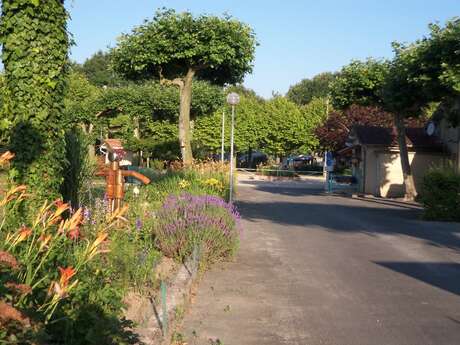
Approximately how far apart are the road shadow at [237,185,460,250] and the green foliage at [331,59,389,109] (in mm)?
6850

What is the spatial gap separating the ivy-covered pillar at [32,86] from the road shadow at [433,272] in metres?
5.43

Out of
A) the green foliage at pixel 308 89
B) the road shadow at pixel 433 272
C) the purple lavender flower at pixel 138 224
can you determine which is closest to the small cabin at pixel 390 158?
the road shadow at pixel 433 272

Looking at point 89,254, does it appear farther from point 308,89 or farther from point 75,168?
point 308,89

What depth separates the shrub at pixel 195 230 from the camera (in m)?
9.65

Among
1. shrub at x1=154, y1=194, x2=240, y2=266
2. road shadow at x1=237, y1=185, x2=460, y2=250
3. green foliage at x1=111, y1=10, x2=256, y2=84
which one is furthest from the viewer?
green foliage at x1=111, y1=10, x2=256, y2=84

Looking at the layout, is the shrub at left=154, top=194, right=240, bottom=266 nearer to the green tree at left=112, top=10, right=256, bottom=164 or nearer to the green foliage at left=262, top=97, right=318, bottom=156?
the green tree at left=112, top=10, right=256, bottom=164

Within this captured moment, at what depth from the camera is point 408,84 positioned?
2519 cm

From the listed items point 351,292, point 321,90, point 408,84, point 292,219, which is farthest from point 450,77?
point 321,90

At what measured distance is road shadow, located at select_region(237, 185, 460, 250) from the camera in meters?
15.9

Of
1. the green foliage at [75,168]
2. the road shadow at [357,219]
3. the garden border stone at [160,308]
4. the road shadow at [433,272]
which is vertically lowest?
the road shadow at [357,219]

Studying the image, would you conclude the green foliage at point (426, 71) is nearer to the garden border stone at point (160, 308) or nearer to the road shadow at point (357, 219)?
the road shadow at point (357, 219)

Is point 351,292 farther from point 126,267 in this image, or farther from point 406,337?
point 126,267

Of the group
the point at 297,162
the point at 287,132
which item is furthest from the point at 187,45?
the point at 297,162

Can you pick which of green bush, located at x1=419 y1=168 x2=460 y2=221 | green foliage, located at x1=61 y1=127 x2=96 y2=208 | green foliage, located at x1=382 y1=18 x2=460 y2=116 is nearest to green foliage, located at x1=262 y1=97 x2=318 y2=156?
green foliage, located at x1=382 y1=18 x2=460 y2=116
